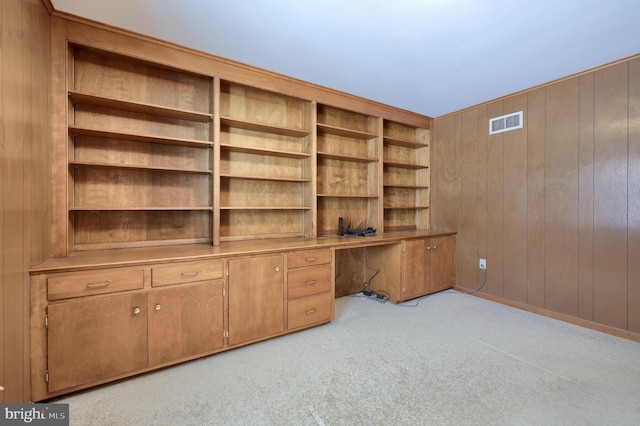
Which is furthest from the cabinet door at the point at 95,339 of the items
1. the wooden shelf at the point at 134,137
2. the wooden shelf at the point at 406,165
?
the wooden shelf at the point at 406,165

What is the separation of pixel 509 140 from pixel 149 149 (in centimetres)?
372

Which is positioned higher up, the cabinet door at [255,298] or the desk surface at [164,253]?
the desk surface at [164,253]

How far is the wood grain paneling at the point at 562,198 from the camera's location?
8.57 feet

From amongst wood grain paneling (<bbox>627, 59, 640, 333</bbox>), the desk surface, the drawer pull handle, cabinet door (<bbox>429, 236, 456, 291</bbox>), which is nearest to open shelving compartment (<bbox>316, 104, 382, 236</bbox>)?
the desk surface

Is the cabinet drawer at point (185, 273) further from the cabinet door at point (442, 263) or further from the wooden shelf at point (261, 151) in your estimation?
the cabinet door at point (442, 263)

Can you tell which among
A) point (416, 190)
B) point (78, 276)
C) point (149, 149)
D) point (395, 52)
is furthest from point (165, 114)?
point (416, 190)

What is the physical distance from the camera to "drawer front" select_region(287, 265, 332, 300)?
2352 millimetres

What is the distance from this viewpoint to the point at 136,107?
2129mm

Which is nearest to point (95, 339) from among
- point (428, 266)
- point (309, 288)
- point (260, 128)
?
point (309, 288)

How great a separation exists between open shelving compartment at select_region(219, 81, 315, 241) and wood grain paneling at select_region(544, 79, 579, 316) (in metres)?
2.45

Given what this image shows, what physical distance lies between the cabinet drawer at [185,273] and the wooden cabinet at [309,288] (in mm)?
613

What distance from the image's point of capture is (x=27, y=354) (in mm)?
1460

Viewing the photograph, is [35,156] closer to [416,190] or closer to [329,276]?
[329,276]

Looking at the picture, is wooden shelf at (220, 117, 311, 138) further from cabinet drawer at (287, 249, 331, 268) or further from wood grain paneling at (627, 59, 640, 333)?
wood grain paneling at (627, 59, 640, 333)
